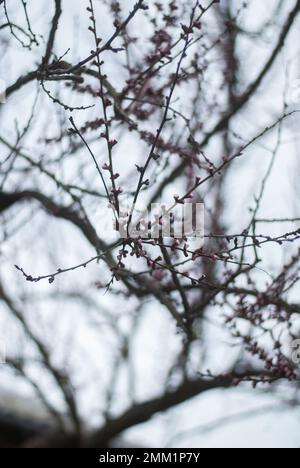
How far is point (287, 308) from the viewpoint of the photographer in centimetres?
366

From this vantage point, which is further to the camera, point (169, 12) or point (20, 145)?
point (20, 145)

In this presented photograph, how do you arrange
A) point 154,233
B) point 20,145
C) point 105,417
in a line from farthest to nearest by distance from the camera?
point 105,417 → point 20,145 → point 154,233

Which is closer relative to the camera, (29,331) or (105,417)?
(29,331)

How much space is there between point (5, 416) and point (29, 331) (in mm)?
2856

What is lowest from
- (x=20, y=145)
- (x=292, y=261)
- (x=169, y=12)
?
(x=292, y=261)

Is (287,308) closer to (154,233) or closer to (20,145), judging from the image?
(154,233)

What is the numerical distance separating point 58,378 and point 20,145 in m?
3.99

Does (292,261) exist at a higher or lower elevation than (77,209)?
lower

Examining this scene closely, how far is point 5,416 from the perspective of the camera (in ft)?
28.6
